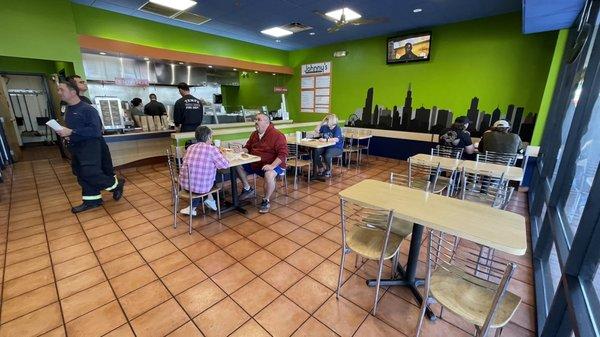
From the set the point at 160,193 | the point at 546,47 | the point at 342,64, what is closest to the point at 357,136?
the point at 342,64

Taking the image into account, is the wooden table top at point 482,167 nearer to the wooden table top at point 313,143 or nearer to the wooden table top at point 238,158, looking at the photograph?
the wooden table top at point 313,143

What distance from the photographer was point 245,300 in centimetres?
192

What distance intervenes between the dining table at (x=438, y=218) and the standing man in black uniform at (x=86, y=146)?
3259 mm

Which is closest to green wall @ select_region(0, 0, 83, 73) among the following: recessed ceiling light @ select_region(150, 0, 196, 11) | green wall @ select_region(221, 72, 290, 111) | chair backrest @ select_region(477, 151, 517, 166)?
recessed ceiling light @ select_region(150, 0, 196, 11)

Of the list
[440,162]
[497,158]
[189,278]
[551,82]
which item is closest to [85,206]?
[189,278]

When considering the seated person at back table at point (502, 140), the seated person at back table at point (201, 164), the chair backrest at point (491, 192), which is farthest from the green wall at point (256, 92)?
the chair backrest at point (491, 192)

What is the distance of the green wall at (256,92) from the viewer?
334 inches

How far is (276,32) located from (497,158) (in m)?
5.10

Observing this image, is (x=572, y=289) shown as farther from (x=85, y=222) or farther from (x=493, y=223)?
(x=85, y=222)

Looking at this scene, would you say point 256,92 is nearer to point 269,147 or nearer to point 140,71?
point 140,71

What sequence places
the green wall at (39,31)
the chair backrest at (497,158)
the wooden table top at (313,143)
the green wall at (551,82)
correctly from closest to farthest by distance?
the chair backrest at (497,158)
the green wall at (551,82)
the green wall at (39,31)
the wooden table top at (313,143)

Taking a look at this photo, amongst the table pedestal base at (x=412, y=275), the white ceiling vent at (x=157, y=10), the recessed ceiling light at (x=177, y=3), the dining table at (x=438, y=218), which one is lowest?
the table pedestal base at (x=412, y=275)

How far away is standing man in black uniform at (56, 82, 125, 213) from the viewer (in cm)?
302

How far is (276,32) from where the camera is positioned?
5938 mm
